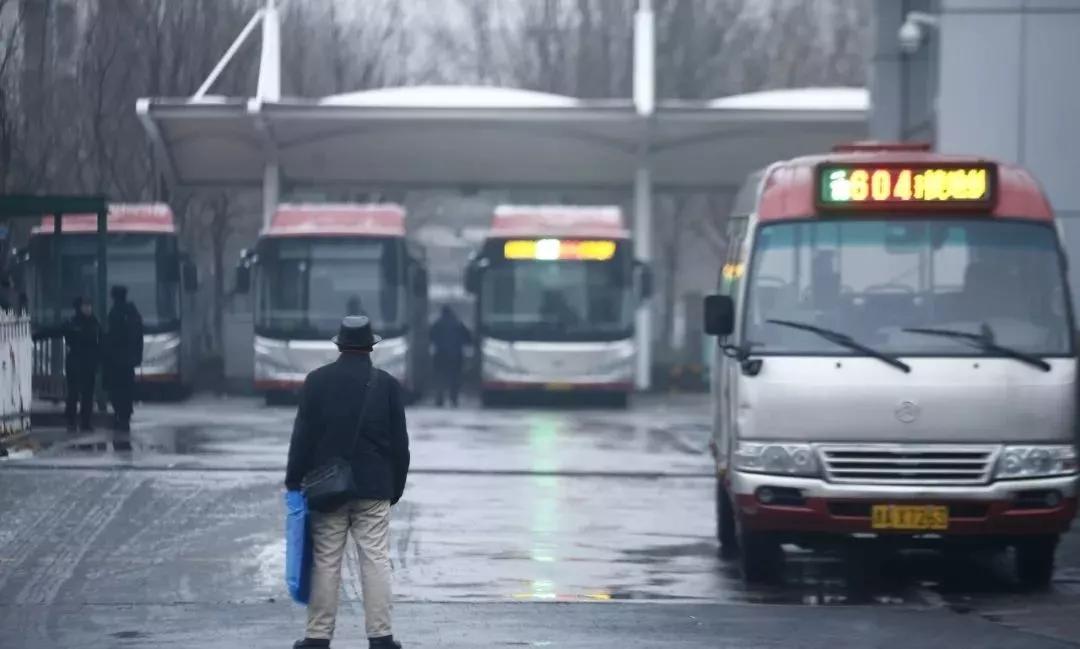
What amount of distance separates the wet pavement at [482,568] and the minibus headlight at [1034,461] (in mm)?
777

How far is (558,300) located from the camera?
36.6 meters

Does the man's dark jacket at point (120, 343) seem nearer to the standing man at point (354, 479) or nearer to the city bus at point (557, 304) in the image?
the city bus at point (557, 304)

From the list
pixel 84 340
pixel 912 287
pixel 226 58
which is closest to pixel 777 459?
pixel 912 287

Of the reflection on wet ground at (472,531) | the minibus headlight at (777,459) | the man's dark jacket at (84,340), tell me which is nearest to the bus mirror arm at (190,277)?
the man's dark jacket at (84,340)

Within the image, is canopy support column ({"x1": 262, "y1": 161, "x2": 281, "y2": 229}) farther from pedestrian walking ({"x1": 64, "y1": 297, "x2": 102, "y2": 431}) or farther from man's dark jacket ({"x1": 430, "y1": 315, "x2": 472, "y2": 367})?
pedestrian walking ({"x1": 64, "y1": 297, "x2": 102, "y2": 431})

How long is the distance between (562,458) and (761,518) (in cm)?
1118

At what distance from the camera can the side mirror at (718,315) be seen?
13.7 metres

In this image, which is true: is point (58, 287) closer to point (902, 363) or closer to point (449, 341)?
point (449, 341)

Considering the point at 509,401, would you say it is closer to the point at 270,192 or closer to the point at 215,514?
the point at 270,192

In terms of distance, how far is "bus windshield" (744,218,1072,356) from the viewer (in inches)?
527

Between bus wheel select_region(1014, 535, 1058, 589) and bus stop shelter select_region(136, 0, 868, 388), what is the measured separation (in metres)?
24.9

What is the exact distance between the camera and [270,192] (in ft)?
134

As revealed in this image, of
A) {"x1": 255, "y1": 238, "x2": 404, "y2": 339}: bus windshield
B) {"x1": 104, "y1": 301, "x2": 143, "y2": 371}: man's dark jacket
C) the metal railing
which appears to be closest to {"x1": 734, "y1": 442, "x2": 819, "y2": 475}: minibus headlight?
{"x1": 104, "y1": 301, "x2": 143, "y2": 371}: man's dark jacket

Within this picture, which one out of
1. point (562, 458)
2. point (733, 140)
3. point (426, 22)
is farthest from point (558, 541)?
point (426, 22)
